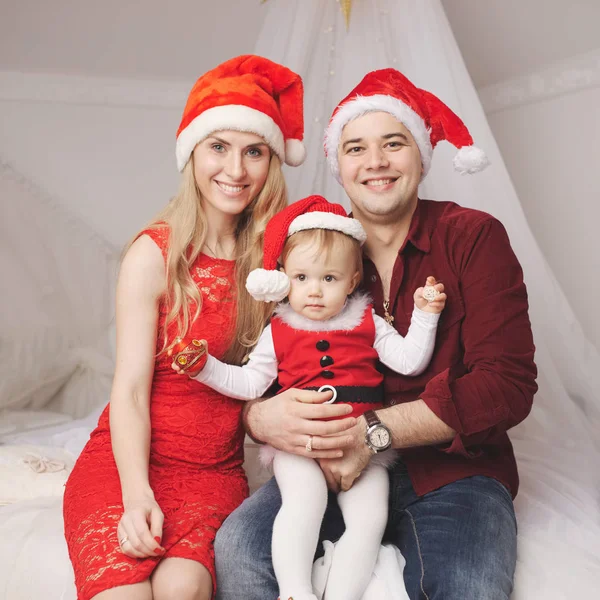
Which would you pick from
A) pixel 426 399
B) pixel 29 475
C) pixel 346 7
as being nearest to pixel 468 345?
pixel 426 399

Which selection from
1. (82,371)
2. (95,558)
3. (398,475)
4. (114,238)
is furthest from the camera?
(114,238)

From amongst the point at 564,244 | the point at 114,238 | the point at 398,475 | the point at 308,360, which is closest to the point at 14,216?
the point at 114,238

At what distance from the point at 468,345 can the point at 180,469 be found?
74 centimetres

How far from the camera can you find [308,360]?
164cm

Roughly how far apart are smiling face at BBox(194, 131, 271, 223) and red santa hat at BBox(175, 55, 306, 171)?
2 centimetres

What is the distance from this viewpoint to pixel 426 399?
1.55 m

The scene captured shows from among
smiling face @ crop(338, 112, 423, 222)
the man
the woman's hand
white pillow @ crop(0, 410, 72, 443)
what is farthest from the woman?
white pillow @ crop(0, 410, 72, 443)

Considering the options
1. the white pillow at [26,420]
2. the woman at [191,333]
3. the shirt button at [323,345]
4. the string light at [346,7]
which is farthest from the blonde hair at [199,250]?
the white pillow at [26,420]

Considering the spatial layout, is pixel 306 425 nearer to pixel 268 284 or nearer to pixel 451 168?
pixel 268 284

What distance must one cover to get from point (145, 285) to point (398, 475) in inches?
30.0

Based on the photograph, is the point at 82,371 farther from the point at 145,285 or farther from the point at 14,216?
the point at 145,285

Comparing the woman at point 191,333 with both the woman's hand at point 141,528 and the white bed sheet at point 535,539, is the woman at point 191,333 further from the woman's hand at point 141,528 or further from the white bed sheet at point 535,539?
the white bed sheet at point 535,539

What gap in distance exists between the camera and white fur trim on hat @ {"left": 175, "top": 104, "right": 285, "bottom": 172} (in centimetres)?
181

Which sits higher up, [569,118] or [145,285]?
[569,118]
